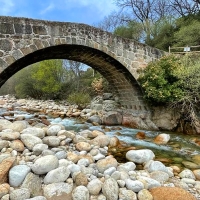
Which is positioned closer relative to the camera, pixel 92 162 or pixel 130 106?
pixel 92 162

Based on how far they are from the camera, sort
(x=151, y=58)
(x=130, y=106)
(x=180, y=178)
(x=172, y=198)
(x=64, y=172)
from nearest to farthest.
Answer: (x=172, y=198)
(x=64, y=172)
(x=180, y=178)
(x=151, y=58)
(x=130, y=106)

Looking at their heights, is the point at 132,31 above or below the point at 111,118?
above

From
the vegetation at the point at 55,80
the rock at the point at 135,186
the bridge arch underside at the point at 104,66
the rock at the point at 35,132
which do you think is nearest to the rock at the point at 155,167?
the rock at the point at 135,186

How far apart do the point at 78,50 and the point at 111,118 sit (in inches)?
134

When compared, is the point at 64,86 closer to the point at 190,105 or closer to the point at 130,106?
the point at 130,106

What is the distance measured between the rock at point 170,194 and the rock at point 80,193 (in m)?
0.93

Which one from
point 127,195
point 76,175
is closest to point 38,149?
point 76,175

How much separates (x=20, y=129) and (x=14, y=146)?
78 centimetres

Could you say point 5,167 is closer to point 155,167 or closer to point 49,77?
point 155,167

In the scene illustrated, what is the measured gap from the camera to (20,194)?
2428 millimetres

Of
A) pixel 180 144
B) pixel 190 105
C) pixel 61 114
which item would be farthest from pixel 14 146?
pixel 61 114

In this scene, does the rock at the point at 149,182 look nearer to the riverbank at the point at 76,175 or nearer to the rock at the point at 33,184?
the riverbank at the point at 76,175

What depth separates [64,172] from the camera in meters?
2.85

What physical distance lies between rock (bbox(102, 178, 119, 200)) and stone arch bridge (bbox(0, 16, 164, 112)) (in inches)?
160
